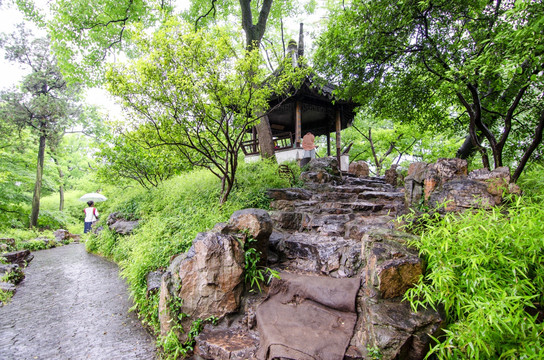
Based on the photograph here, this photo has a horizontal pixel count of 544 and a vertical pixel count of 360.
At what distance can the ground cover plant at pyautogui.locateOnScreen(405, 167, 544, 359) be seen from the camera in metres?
1.81

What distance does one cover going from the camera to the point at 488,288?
203 centimetres

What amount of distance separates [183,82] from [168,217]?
10.4 ft

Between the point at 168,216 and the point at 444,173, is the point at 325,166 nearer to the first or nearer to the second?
the point at 444,173

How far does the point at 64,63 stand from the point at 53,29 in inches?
42.7

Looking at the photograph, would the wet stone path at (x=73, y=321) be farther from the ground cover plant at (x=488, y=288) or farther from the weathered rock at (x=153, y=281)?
the ground cover plant at (x=488, y=288)

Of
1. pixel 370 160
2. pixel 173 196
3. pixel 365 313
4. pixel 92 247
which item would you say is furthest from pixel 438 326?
pixel 370 160

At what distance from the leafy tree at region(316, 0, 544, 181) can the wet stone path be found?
582 centimetres

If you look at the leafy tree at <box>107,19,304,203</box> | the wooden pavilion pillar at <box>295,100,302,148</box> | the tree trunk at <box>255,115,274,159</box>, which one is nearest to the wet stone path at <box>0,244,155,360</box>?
the leafy tree at <box>107,19,304,203</box>

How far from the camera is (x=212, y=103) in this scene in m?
5.25

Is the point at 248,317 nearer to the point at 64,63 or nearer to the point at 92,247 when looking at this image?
Result: the point at 92,247

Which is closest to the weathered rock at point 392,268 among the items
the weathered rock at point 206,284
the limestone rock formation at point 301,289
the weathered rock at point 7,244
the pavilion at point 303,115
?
the limestone rock formation at point 301,289

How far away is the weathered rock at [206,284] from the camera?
10.4ft

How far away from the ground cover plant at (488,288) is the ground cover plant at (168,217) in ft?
9.64

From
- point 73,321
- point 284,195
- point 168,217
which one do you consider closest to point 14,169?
point 168,217
